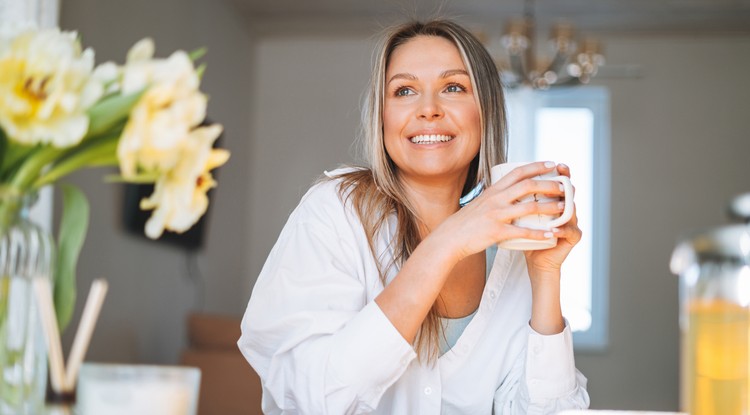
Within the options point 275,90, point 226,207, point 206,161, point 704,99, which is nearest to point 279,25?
point 275,90

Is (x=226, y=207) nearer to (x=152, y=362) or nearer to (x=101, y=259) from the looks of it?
(x=152, y=362)

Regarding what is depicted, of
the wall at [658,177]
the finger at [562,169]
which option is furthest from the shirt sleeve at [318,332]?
the wall at [658,177]

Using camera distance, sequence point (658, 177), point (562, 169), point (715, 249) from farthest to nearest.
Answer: point (658, 177) < point (562, 169) < point (715, 249)

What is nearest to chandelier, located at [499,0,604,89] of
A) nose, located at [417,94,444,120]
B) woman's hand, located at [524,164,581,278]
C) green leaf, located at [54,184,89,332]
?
nose, located at [417,94,444,120]

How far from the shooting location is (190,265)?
5.54 metres

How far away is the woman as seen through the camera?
1.17 meters

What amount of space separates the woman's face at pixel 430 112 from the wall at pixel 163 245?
262cm

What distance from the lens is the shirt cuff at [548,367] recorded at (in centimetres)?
137

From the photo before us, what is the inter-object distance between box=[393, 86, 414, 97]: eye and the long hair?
A: 28mm

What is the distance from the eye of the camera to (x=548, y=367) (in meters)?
1.37

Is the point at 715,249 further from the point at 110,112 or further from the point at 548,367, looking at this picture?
the point at 548,367

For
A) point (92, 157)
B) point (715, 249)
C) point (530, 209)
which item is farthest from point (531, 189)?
point (92, 157)

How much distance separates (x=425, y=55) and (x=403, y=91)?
0.08 meters

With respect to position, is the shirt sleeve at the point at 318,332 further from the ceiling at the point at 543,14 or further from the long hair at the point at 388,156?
the ceiling at the point at 543,14
